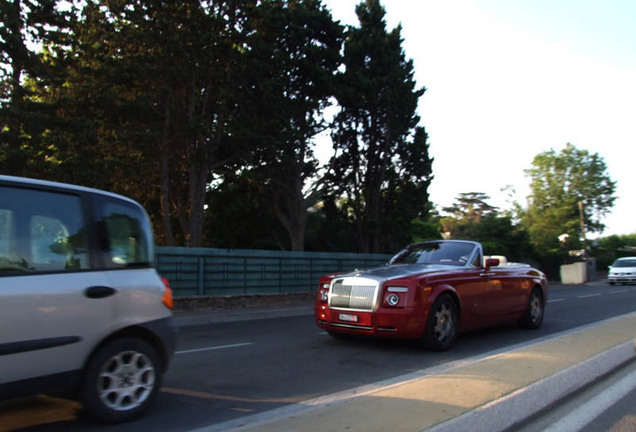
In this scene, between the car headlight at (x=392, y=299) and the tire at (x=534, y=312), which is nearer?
the car headlight at (x=392, y=299)

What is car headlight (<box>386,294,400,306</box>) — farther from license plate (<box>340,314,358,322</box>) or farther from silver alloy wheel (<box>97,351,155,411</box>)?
silver alloy wheel (<box>97,351,155,411</box>)

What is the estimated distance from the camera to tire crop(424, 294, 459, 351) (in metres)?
7.17

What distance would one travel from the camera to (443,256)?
8.64 metres

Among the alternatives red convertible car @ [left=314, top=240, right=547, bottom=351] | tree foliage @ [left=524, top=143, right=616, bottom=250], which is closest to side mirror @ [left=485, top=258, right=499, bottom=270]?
red convertible car @ [left=314, top=240, right=547, bottom=351]

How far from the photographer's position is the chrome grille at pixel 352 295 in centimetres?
719

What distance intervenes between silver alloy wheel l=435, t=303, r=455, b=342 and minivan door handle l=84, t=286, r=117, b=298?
15.4 feet

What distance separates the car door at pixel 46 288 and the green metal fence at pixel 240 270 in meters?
10.1

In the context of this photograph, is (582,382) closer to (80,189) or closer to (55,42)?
(80,189)

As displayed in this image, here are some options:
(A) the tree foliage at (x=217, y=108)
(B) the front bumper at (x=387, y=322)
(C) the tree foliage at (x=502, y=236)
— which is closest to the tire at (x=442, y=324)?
(B) the front bumper at (x=387, y=322)

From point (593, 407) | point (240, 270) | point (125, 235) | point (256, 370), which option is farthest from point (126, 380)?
point (240, 270)

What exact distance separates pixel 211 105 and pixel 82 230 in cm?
1767

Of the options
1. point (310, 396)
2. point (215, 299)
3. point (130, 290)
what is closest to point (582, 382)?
point (310, 396)

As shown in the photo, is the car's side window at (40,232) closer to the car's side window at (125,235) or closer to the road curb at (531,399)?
the car's side window at (125,235)

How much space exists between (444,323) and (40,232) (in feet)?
18.2
